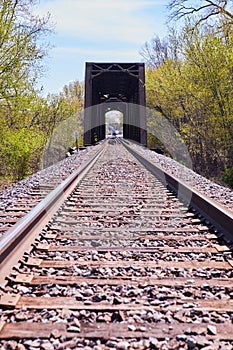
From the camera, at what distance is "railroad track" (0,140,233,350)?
159 centimetres

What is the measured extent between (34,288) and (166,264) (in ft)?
2.81

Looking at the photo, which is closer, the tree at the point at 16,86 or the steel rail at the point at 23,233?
the steel rail at the point at 23,233

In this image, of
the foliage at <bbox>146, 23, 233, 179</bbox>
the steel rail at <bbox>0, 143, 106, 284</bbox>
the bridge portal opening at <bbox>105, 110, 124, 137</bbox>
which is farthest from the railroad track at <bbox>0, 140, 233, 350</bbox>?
the bridge portal opening at <bbox>105, 110, 124, 137</bbox>

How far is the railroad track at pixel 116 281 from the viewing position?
1.59m

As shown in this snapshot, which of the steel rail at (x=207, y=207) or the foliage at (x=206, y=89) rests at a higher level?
the foliage at (x=206, y=89)

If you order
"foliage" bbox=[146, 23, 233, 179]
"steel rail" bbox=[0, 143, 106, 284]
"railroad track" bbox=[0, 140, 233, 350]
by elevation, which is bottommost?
"railroad track" bbox=[0, 140, 233, 350]

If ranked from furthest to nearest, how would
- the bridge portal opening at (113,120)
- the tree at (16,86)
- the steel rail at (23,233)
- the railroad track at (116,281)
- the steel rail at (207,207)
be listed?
the bridge portal opening at (113,120)
the tree at (16,86)
the steel rail at (207,207)
the steel rail at (23,233)
the railroad track at (116,281)

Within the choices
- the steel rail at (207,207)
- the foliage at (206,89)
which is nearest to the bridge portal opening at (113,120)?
the foliage at (206,89)

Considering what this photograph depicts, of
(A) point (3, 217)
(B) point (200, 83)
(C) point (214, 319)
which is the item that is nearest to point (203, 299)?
(C) point (214, 319)

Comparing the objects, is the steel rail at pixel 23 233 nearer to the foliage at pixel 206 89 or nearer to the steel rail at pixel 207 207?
the steel rail at pixel 207 207

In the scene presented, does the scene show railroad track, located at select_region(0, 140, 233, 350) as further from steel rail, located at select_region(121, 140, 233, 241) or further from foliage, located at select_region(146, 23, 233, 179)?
foliage, located at select_region(146, 23, 233, 179)

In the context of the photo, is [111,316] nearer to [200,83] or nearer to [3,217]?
[3,217]

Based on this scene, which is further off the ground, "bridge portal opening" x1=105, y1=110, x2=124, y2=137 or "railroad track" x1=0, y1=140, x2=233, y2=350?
"bridge portal opening" x1=105, y1=110, x2=124, y2=137

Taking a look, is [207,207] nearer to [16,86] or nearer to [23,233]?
[23,233]
